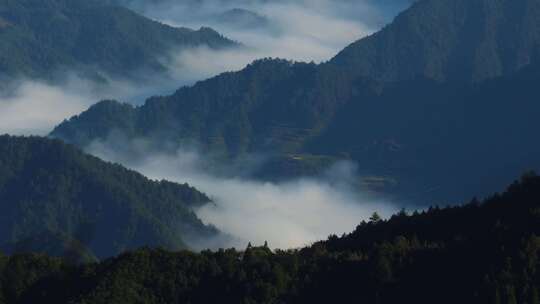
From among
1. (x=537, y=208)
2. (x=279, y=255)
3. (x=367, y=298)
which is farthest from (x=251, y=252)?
(x=537, y=208)

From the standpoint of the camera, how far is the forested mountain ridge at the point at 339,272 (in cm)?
10175

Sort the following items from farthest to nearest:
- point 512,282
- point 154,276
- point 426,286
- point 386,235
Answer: point 386,235
point 154,276
point 426,286
point 512,282

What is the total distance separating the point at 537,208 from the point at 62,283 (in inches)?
1410

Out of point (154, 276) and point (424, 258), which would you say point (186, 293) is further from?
point (424, 258)

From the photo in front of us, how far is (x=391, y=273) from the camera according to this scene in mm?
105812

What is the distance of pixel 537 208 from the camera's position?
11325cm

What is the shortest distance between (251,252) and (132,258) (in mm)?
8738

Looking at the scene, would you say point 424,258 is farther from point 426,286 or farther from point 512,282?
point 512,282

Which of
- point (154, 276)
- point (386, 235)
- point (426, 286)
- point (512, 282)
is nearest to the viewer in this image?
point (512, 282)

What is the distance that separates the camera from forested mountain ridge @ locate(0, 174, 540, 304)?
4006 inches

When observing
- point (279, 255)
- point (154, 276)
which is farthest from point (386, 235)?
point (154, 276)

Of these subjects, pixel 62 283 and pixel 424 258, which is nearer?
pixel 424 258

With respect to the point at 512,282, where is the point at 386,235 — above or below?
above

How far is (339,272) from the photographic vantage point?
357ft
